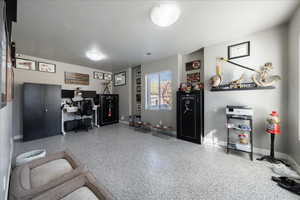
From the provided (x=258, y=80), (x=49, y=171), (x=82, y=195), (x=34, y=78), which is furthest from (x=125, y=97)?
(x=258, y=80)

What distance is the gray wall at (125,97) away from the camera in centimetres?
552

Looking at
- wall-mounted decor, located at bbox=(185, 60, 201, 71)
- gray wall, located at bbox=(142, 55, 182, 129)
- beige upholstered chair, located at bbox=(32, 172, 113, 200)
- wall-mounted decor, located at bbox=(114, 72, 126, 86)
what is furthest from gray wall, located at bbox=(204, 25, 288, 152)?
wall-mounted decor, located at bbox=(114, 72, 126, 86)

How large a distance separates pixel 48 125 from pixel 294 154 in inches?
242

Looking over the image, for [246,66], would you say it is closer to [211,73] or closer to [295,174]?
[211,73]

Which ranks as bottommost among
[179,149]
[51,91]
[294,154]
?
[179,149]

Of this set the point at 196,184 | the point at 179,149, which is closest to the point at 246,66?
the point at 179,149

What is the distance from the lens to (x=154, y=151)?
2.70 metres

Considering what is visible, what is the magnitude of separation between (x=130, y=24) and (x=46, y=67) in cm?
389

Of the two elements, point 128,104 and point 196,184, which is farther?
point 128,104

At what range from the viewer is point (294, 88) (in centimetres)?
201

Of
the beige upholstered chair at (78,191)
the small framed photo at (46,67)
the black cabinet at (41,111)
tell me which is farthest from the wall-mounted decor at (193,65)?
the small framed photo at (46,67)

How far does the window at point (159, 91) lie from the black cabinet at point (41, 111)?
324 centimetres

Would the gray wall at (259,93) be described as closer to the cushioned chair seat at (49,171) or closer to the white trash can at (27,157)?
the cushioned chair seat at (49,171)

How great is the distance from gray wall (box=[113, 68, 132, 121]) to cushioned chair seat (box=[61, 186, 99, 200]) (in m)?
4.29
